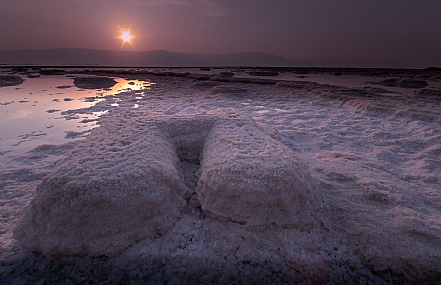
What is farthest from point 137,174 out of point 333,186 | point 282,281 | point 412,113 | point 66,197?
point 412,113

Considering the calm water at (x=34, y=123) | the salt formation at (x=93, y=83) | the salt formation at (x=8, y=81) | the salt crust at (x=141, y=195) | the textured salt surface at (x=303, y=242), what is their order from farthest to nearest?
the salt formation at (x=8, y=81)
the salt formation at (x=93, y=83)
the calm water at (x=34, y=123)
the salt crust at (x=141, y=195)
the textured salt surface at (x=303, y=242)

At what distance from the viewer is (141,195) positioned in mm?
2133

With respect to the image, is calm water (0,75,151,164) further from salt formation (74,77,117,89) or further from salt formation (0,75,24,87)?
salt formation (0,75,24,87)

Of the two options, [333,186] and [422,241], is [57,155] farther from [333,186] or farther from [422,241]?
[422,241]

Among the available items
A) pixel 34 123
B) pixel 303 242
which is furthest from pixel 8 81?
pixel 303 242

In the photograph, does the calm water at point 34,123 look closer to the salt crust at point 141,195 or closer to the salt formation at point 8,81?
the salt crust at point 141,195

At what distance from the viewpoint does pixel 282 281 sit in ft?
5.98

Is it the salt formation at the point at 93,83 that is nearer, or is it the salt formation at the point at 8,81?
the salt formation at the point at 93,83

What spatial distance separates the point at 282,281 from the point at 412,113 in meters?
6.49

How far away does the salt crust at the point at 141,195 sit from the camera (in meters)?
1.99

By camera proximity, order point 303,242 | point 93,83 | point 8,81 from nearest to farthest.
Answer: point 303,242 < point 93,83 < point 8,81

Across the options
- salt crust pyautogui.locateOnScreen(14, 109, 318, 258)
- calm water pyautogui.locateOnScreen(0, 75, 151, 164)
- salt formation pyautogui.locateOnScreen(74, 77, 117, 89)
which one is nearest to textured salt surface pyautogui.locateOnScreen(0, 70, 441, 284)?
salt crust pyautogui.locateOnScreen(14, 109, 318, 258)

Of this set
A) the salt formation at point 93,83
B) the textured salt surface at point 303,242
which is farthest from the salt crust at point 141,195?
the salt formation at point 93,83

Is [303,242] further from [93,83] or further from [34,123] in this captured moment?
[93,83]
